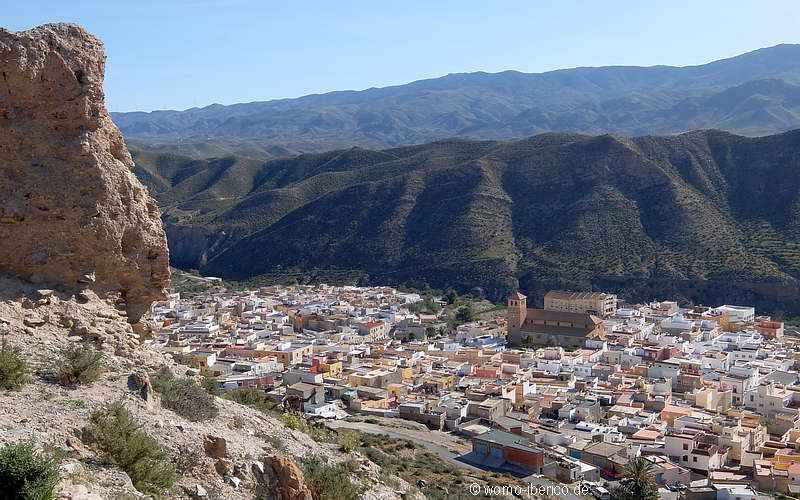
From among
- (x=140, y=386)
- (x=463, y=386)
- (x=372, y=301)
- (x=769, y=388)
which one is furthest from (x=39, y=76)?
(x=372, y=301)

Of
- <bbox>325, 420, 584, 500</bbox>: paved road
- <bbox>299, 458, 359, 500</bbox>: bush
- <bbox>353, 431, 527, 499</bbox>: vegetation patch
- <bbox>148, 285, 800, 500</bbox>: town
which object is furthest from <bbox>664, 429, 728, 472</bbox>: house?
<bbox>299, 458, 359, 500</bbox>: bush

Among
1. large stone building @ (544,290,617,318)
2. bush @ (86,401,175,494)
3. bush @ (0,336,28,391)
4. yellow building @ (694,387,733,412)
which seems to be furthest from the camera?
large stone building @ (544,290,617,318)

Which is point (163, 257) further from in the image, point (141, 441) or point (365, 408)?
point (365, 408)

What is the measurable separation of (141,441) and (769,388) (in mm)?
26820

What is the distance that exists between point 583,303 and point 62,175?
134 ft

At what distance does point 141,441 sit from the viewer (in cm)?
605

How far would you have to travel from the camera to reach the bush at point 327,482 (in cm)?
738

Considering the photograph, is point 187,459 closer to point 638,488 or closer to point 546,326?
point 638,488

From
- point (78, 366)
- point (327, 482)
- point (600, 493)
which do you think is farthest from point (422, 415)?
point (78, 366)

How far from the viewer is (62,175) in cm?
754

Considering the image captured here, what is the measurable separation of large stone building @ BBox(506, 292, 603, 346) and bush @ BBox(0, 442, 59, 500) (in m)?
36.5

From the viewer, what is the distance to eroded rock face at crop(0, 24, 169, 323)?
735cm

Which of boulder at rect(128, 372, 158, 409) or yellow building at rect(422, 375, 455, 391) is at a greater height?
boulder at rect(128, 372, 158, 409)

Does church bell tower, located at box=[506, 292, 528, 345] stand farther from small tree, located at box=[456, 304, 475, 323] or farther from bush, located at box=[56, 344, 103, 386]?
bush, located at box=[56, 344, 103, 386]
